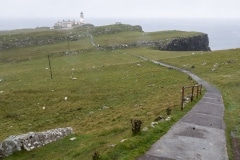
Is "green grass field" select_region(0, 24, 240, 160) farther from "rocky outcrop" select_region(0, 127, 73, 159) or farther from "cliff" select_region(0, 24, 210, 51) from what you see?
"cliff" select_region(0, 24, 210, 51)

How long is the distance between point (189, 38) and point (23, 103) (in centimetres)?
8321

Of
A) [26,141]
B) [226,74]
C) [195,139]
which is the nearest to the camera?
[195,139]

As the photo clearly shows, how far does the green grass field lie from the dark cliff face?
75.9ft

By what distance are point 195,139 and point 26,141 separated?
11.8 m

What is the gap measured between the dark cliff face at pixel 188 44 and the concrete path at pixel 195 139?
274ft

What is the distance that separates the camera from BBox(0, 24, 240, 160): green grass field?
843 inches

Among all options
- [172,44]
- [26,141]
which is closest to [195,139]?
[26,141]

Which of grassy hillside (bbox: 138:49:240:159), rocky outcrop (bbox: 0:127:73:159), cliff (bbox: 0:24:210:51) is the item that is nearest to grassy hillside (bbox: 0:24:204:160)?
rocky outcrop (bbox: 0:127:73:159)

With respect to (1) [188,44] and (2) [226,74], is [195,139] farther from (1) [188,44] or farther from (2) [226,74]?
(1) [188,44]

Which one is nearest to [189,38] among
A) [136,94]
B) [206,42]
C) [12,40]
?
[206,42]

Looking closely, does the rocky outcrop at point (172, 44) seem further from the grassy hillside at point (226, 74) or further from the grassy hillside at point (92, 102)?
the grassy hillside at point (226, 74)

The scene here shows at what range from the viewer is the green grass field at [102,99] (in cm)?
2142

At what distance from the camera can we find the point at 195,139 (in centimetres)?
1959

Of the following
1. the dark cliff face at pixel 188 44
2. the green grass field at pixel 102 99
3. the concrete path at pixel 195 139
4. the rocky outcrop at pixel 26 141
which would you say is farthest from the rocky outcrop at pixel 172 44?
the rocky outcrop at pixel 26 141
